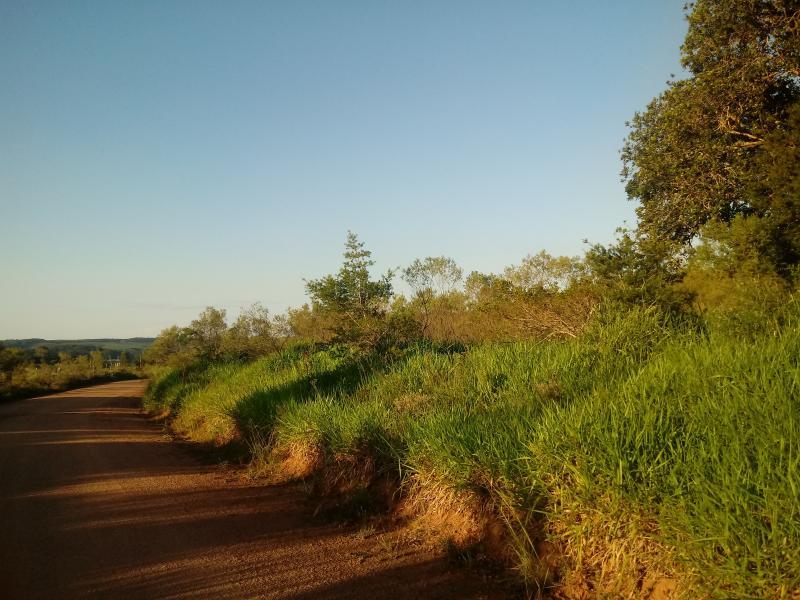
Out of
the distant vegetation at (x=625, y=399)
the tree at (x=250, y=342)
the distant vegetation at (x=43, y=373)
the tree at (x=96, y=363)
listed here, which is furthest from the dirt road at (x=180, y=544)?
the tree at (x=96, y=363)

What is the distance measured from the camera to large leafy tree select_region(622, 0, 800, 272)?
11.7 meters

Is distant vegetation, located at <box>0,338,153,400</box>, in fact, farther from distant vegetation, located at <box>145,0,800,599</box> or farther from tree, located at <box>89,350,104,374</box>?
distant vegetation, located at <box>145,0,800,599</box>

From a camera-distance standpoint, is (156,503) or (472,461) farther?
(156,503)

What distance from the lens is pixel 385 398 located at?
7.13 meters

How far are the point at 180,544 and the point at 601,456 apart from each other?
11.8 feet

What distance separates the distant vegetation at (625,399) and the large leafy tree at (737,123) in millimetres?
56

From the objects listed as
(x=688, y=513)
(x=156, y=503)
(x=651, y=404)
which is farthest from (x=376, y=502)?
(x=688, y=513)

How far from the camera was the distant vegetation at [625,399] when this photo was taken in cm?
300

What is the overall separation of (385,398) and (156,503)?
2.95m

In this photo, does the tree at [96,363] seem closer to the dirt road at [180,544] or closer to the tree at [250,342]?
Result: the tree at [250,342]

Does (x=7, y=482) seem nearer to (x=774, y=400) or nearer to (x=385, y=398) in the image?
(x=385, y=398)

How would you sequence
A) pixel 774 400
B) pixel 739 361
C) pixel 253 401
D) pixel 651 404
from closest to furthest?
pixel 774 400 < pixel 651 404 < pixel 739 361 < pixel 253 401

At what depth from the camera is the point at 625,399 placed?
4199mm

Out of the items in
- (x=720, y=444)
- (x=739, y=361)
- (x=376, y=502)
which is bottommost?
(x=376, y=502)
